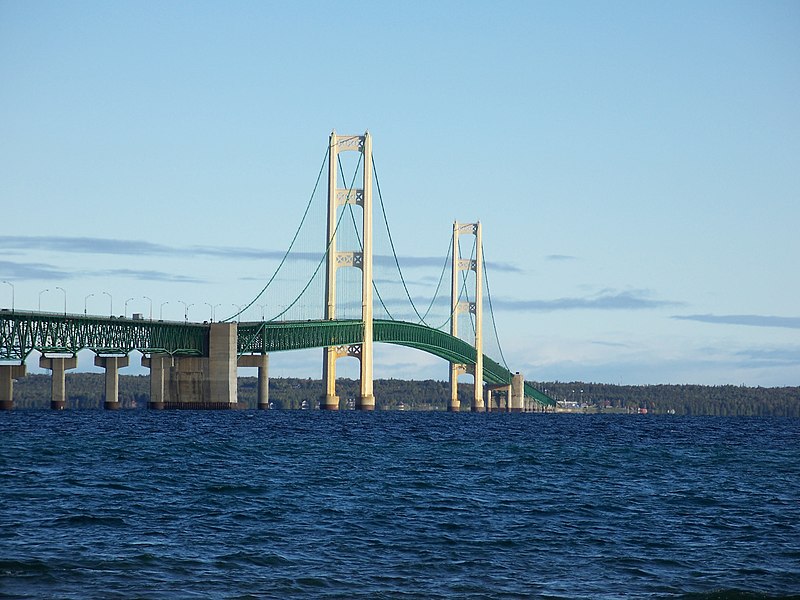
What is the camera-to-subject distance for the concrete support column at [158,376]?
Result: 108 m

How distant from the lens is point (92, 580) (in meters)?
16.9

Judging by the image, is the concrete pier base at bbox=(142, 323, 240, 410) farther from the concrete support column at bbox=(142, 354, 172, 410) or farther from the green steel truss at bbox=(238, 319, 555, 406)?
the green steel truss at bbox=(238, 319, 555, 406)

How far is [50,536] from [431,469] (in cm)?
1694

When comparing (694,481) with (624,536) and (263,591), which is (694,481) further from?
(263,591)

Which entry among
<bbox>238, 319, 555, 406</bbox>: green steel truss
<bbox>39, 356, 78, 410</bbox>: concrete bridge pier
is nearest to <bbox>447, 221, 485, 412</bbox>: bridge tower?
<bbox>238, 319, 555, 406</bbox>: green steel truss

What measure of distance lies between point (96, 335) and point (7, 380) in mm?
8372

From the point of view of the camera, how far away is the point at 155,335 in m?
107

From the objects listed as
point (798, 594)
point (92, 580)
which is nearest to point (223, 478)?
point (92, 580)

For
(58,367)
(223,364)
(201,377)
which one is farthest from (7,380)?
(223,364)

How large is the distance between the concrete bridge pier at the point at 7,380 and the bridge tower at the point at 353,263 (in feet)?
85.0

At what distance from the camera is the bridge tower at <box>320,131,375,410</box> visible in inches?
4318

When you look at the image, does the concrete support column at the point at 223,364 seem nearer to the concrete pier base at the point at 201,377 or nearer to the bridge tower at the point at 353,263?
the concrete pier base at the point at 201,377

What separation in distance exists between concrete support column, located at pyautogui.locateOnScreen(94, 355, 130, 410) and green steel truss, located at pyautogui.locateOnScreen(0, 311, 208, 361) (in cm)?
185

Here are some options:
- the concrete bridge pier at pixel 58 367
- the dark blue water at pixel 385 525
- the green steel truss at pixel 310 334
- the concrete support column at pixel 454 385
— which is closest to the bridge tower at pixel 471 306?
the concrete support column at pixel 454 385
